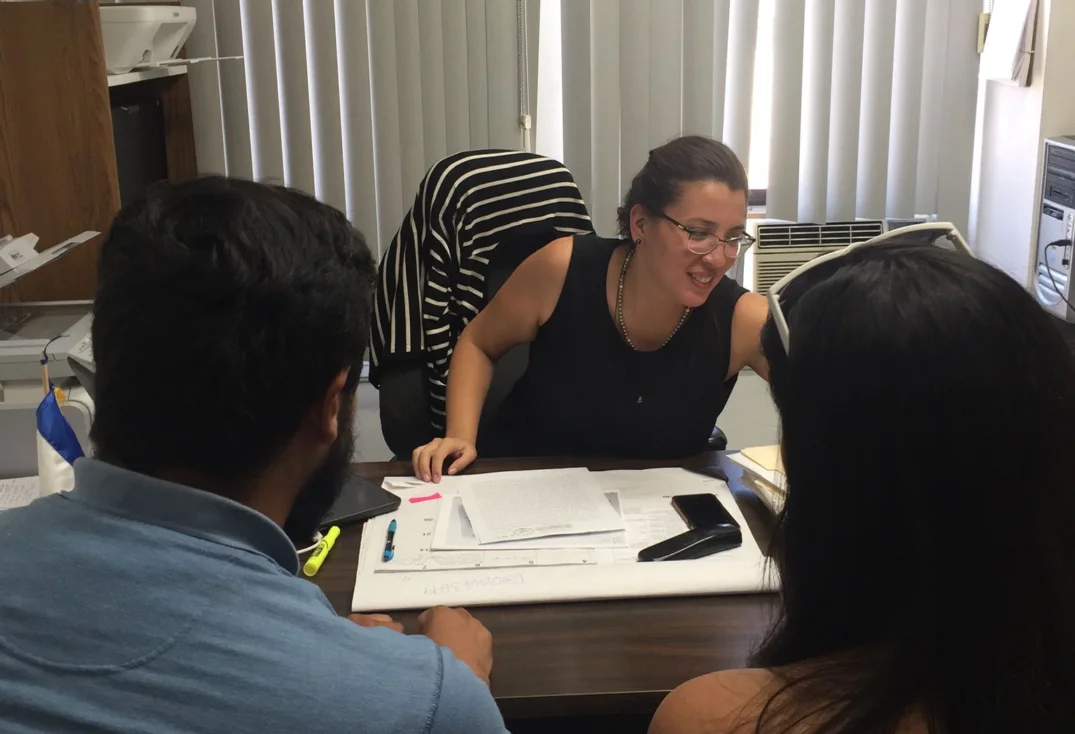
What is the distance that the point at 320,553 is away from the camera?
51.3 inches

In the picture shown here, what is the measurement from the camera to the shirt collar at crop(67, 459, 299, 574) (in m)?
0.70

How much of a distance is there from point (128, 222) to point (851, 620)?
662 mm

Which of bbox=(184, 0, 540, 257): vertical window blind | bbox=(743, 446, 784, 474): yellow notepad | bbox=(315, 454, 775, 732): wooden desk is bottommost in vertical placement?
bbox=(315, 454, 775, 732): wooden desk

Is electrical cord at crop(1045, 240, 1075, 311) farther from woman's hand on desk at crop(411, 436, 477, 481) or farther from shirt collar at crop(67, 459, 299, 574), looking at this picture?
shirt collar at crop(67, 459, 299, 574)

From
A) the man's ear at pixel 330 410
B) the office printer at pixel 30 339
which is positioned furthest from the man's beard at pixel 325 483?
the office printer at pixel 30 339

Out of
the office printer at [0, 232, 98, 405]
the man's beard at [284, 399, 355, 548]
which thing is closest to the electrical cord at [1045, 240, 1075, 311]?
the man's beard at [284, 399, 355, 548]

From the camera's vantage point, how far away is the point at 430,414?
2145 mm

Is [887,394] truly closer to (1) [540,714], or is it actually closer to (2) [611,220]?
(1) [540,714]

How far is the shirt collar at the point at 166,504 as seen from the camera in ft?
2.29

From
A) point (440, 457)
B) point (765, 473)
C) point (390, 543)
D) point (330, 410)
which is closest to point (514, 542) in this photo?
point (390, 543)

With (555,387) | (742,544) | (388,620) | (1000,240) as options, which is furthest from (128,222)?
→ (1000,240)

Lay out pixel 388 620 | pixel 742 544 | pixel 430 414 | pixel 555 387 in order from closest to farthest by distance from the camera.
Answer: pixel 388 620
pixel 742 544
pixel 555 387
pixel 430 414

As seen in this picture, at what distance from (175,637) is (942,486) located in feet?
1.81

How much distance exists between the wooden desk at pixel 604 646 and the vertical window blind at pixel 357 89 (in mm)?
1673
